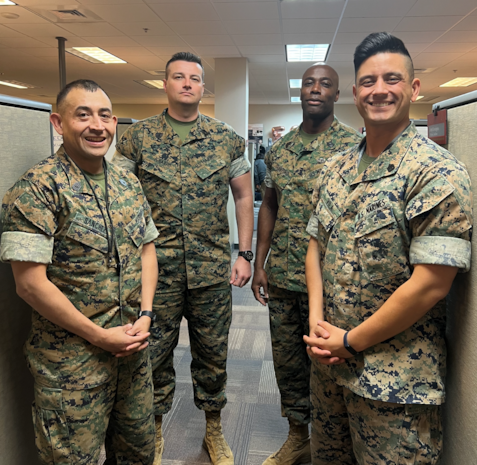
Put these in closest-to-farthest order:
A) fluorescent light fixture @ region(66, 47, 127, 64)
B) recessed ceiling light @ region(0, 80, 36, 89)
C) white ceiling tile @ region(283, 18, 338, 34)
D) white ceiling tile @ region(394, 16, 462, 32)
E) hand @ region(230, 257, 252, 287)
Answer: hand @ region(230, 257, 252, 287) < white ceiling tile @ region(394, 16, 462, 32) < white ceiling tile @ region(283, 18, 338, 34) < fluorescent light fixture @ region(66, 47, 127, 64) < recessed ceiling light @ region(0, 80, 36, 89)

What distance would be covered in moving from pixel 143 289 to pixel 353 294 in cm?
70

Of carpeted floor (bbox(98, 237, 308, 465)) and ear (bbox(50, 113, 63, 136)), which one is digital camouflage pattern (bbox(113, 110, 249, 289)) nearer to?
ear (bbox(50, 113, 63, 136))

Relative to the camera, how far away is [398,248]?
3.50ft

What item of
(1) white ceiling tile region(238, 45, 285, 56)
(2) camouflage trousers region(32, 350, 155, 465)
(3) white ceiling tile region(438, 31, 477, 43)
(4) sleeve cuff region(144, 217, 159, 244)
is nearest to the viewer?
(2) camouflage trousers region(32, 350, 155, 465)

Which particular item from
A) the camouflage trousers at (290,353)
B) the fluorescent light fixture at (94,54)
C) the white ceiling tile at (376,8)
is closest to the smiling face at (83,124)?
the camouflage trousers at (290,353)

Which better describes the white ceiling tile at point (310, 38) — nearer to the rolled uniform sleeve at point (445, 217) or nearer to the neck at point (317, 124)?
the neck at point (317, 124)

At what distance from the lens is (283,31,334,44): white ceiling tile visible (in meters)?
5.50

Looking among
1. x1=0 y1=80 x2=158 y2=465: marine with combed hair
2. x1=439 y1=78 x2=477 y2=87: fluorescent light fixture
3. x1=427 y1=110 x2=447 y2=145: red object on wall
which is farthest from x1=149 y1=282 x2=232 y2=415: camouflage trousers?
x1=439 y1=78 x2=477 y2=87: fluorescent light fixture

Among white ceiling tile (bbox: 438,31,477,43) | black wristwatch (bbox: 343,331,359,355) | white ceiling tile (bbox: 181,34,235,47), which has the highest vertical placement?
white ceiling tile (bbox: 181,34,235,47)

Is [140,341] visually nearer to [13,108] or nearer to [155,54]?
[13,108]

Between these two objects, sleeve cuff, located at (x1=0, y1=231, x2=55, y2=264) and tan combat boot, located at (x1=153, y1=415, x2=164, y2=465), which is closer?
sleeve cuff, located at (x1=0, y1=231, x2=55, y2=264)

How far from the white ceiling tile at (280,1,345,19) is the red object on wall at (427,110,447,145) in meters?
3.73

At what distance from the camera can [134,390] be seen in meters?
1.40

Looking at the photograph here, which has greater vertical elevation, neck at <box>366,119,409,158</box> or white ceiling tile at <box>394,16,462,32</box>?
white ceiling tile at <box>394,16,462,32</box>
